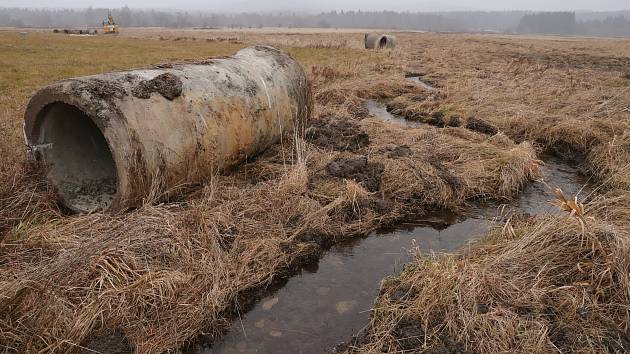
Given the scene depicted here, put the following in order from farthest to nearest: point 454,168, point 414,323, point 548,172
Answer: point 548,172, point 454,168, point 414,323

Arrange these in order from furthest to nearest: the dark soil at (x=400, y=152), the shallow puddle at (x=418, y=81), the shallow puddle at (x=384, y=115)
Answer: the shallow puddle at (x=418, y=81) → the shallow puddle at (x=384, y=115) → the dark soil at (x=400, y=152)

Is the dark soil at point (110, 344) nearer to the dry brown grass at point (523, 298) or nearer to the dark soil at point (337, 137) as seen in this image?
the dry brown grass at point (523, 298)

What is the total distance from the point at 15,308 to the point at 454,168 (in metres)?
5.43

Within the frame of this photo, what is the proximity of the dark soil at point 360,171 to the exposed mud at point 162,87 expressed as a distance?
2.22 metres

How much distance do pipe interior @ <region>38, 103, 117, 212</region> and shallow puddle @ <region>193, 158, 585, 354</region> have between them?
2153mm

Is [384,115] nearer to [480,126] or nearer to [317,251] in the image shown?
[480,126]

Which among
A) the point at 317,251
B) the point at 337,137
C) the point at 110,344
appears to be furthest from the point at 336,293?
the point at 337,137

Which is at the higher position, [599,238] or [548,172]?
[599,238]

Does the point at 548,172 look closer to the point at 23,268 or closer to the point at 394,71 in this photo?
the point at 23,268

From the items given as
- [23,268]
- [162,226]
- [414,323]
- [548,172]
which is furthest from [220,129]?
[548,172]

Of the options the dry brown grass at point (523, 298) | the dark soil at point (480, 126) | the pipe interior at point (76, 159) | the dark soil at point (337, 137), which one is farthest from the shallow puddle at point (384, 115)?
the pipe interior at point (76, 159)

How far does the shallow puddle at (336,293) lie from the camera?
11.0 ft

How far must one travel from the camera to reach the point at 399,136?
25.5ft

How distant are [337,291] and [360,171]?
2.34 m
